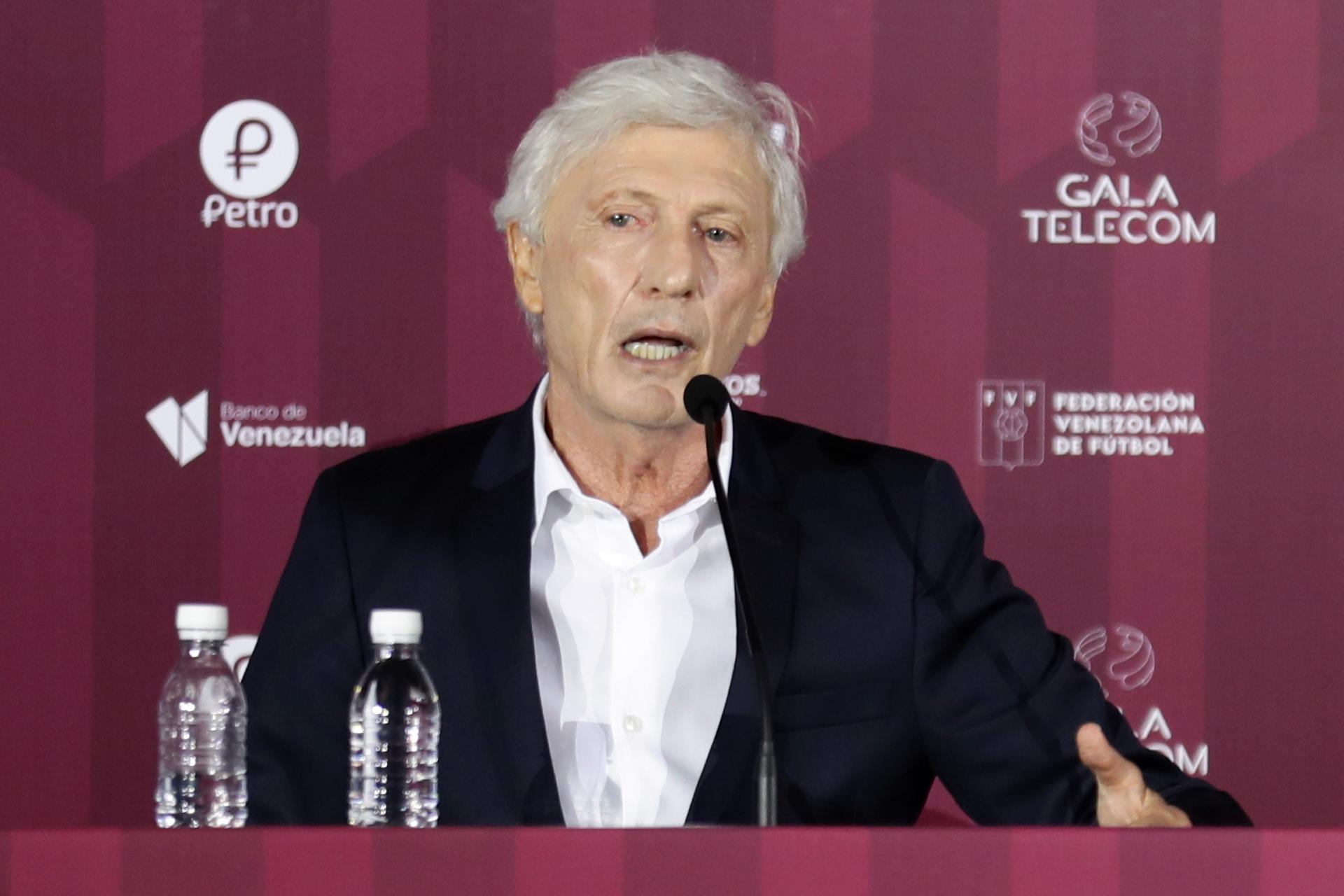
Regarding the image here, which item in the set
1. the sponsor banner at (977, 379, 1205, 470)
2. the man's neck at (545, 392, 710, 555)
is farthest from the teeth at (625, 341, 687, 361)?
the sponsor banner at (977, 379, 1205, 470)

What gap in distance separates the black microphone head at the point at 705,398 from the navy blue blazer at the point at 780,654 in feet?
1.29

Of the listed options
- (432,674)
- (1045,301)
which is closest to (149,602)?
(432,674)

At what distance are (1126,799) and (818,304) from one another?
1.42 metres

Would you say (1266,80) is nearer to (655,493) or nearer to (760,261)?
(760,261)

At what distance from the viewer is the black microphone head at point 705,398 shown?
1617 mm

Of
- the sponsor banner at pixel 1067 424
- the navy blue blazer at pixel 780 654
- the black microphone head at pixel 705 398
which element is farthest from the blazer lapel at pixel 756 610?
the sponsor banner at pixel 1067 424

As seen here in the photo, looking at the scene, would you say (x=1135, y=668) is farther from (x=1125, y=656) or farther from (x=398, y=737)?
(x=398, y=737)

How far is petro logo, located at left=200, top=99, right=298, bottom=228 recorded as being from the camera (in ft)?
9.34

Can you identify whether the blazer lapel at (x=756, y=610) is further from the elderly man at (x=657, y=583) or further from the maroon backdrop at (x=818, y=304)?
the maroon backdrop at (x=818, y=304)

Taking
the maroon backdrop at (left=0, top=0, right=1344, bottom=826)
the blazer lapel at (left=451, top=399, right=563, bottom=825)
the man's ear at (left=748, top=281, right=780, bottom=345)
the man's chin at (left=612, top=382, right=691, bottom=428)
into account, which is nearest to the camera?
the blazer lapel at (left=451, top=399, right=563, bottom=825)

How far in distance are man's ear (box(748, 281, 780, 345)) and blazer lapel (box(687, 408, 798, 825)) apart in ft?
0.35

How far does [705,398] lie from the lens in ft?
5.35

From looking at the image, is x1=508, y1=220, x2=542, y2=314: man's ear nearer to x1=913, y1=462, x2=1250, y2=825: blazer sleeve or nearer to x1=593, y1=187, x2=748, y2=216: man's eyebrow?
x1=593, y1=187, x2=748, y2=216: man's eyebrow

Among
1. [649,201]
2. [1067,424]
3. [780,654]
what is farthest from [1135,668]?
[649,201]
